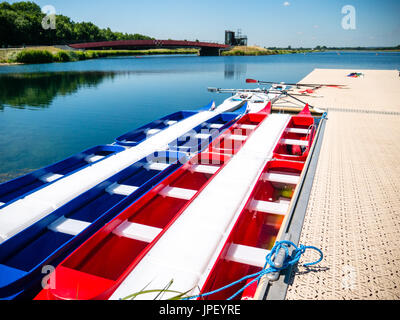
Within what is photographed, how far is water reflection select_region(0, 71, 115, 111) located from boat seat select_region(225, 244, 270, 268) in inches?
935

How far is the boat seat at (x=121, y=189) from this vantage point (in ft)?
23.3

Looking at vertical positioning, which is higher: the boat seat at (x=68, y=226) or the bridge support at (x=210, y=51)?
the bridge support at (x=210, y=51)

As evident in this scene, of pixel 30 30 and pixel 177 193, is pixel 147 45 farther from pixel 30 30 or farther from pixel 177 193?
pixel 177 193

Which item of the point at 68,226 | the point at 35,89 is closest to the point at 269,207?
the point at 68,226

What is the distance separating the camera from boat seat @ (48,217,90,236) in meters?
5.45

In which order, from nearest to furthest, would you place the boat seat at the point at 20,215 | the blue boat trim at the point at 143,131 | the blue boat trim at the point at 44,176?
the boat seat at the point at 20,215 → the blue boat trim at the point at 44,176 → the blue boat trim at the point at 143,131

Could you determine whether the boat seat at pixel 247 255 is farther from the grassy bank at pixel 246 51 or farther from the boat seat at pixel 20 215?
the grassy bank at pixel 246 51

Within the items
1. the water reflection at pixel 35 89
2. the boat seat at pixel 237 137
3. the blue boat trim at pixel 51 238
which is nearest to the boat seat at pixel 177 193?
the blue boat trim at pixel 51 238

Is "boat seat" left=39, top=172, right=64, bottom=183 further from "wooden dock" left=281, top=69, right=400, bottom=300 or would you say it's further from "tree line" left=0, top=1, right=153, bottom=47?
"tree line" left=0, top=1, right=153, bottom=47

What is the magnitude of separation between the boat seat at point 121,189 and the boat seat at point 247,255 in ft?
11.1

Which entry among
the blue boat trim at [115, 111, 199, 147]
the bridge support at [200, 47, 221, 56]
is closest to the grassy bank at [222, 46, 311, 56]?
the bridge support at [200, 47, 221, 56]

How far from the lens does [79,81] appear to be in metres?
36.3

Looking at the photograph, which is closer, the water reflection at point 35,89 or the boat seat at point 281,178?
the boat seat at point 281,178

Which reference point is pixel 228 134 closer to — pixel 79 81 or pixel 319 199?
pixel 319 199
